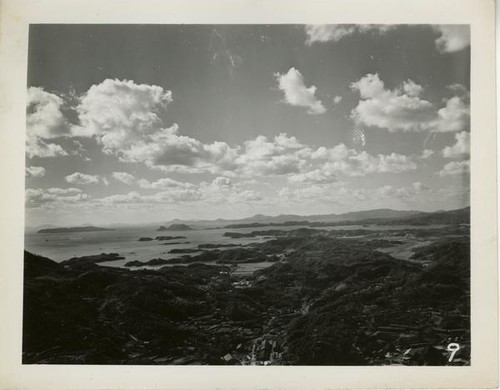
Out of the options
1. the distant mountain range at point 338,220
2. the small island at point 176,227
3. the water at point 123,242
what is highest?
the distant mountain range at point 338,220

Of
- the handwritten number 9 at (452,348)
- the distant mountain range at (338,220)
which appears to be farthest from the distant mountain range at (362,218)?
the handwritten number 9 at (452,348)

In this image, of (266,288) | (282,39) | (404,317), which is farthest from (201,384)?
(282,39)

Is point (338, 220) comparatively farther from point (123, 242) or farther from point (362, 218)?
point (123, 242)

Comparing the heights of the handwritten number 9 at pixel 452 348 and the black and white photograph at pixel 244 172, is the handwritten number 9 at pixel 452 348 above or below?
below
